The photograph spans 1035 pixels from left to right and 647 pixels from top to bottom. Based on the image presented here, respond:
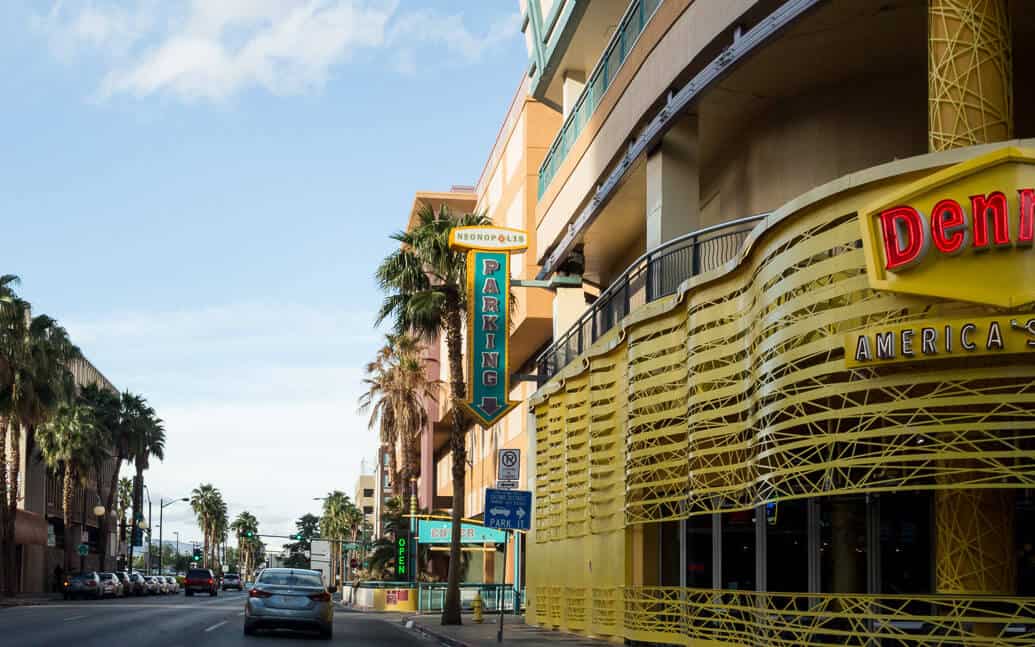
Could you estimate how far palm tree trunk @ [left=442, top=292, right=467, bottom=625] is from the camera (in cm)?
3669

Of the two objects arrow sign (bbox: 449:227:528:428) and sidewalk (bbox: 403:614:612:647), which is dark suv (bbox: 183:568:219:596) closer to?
sidewalk (bbox: 403:614:612:647)

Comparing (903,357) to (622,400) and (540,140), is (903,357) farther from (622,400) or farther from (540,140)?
(540,140)

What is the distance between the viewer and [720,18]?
21.3m

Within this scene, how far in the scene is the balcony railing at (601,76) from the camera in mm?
26719

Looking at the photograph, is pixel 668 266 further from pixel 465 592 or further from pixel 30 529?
pixel 30 529

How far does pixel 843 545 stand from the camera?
750 inches

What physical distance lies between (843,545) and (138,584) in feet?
230

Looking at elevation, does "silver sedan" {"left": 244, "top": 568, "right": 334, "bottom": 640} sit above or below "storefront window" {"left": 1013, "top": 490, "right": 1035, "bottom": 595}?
below

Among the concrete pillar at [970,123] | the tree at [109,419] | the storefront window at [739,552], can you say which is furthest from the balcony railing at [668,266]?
the tree at [109,419]

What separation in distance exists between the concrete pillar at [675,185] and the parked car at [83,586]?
49700 mm

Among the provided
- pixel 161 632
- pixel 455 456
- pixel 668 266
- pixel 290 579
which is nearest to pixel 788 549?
pixel 668 266

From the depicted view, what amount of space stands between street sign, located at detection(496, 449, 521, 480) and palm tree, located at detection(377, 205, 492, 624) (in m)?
8.02

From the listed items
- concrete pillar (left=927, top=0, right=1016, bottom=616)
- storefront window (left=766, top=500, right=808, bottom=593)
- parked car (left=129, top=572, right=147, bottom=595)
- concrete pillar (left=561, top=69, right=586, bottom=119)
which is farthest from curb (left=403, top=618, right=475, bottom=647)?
parked car (left=129, top=572, right=147, bottom=595)

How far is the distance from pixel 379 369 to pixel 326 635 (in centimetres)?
4685
